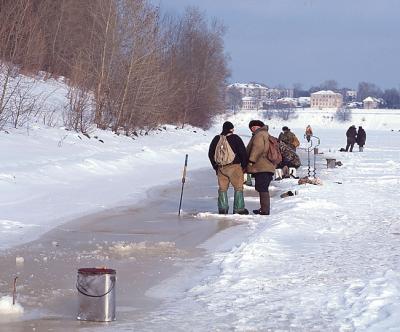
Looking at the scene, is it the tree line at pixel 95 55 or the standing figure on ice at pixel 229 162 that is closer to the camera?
the standing figure on ice at pixel 229 162

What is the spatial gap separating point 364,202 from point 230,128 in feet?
12.8

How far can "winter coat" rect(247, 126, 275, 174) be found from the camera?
1442 centimetres

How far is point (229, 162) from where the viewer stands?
1441 centimetres

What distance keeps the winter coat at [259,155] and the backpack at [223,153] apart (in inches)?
14.3

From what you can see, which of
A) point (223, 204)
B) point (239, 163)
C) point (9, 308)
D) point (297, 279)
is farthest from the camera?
point (223, 204)

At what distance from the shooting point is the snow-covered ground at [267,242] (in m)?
6.98

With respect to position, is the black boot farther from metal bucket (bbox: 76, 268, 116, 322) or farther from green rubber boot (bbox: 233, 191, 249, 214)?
metal bucket (bbox: 76, 268, 116, 322)

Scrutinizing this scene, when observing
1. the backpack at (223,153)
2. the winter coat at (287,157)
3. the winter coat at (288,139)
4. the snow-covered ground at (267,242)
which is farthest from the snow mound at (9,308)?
the winter coat at (288,139)

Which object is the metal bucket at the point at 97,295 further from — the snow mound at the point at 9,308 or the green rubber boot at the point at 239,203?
the green rubber boot at the point at 239,203

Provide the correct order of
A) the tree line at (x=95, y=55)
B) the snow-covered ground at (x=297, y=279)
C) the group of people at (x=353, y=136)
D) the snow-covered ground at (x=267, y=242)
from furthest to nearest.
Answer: the group of people at (x=353, y=136) → the tree line at (x=95, y=55) → the snow-covered ground at (x=267, y=242) → the snow-covered ground at (x=297, y=279)

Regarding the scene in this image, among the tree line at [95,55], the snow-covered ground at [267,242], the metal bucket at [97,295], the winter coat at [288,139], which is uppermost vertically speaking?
the tree line at [95,55]

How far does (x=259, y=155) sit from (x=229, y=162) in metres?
0.55

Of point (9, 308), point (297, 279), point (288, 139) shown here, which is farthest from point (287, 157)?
point (9, 308)

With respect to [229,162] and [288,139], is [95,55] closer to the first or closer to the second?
[288,139]
